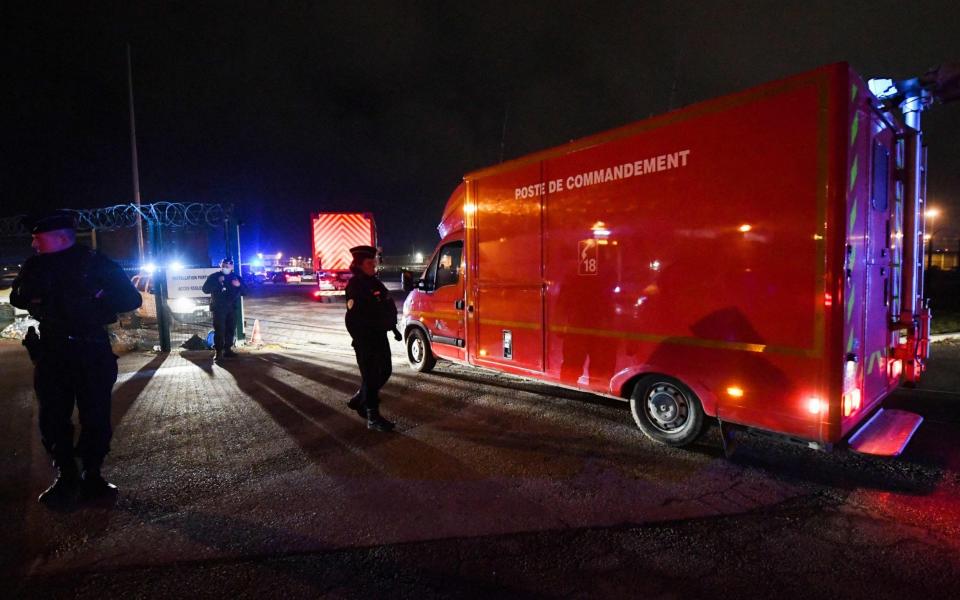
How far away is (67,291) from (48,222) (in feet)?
1.55

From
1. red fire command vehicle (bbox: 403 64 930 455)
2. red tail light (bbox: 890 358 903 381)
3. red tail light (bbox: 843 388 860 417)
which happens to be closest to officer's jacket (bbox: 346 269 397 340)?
red fire command vehicle (bbox: 403 64 930 455)

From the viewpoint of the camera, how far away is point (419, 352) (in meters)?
7.84

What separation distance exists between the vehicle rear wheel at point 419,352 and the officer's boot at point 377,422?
247 centimetres

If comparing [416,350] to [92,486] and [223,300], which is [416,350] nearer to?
[223,300]

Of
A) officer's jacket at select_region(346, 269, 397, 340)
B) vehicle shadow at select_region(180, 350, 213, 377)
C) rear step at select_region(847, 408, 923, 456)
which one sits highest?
officer's jacket at select_region(346, 269, 397, 340)

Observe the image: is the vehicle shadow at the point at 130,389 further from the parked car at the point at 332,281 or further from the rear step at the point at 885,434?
the parked car at the point at 332,281

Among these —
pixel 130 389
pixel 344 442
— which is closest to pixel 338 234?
pixel 130 389

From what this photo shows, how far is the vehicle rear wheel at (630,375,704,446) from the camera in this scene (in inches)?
170

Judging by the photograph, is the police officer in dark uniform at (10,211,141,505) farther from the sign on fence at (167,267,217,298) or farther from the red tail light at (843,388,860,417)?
the sign on fence at (167,267,217,298)

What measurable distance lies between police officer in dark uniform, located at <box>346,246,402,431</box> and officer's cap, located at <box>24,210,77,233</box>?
85.4 inches

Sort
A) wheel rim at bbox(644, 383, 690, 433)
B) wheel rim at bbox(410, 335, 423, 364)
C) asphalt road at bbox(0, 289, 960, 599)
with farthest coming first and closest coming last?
1. wheel rim at bbox(410, 335, 423, 364)
2. wheel rim at bbox(644, 383, 690, 433)
3. asphalt road at bbox(0, 289, 960, 599)

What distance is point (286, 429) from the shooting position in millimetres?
5129

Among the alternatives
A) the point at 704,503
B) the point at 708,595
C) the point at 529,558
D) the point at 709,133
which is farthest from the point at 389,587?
the point at 709,133

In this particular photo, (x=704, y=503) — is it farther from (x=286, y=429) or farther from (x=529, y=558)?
(x=286, y=429)
